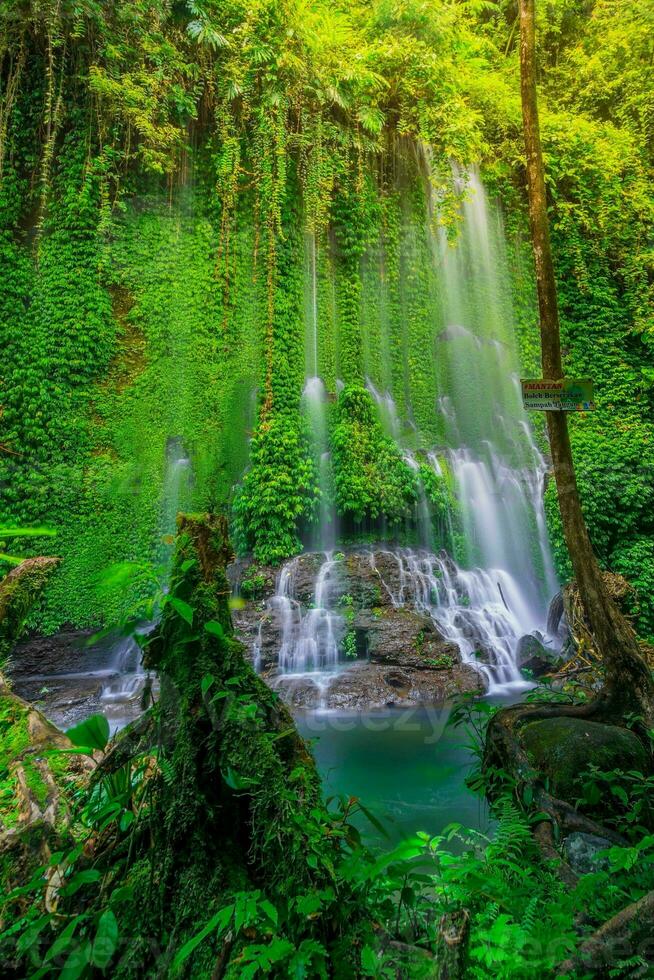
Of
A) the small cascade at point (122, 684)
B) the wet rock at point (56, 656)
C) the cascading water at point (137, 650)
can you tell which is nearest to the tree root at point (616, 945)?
the cascading water at point (137, 650)

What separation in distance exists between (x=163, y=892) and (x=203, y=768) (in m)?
0.34

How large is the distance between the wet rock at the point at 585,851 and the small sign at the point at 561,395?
2329 mm

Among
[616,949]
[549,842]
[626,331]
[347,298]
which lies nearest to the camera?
[616,949]

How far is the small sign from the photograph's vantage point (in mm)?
3043

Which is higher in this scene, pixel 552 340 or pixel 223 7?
pixel 223 7

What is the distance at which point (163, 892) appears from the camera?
1.48 m

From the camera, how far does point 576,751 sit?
2951 millimetres

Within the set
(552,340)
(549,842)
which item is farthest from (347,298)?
(549,842)

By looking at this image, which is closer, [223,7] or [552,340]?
[552,340]

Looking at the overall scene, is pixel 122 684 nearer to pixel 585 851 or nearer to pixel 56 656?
pixel 56 656

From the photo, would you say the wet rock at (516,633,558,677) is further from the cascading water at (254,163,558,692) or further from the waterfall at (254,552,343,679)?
the waterfall at (254,552,343,679)

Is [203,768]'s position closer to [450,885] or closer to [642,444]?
[450,885]

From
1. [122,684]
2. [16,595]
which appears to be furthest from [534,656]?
[16,595]

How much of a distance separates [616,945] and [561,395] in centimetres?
261
